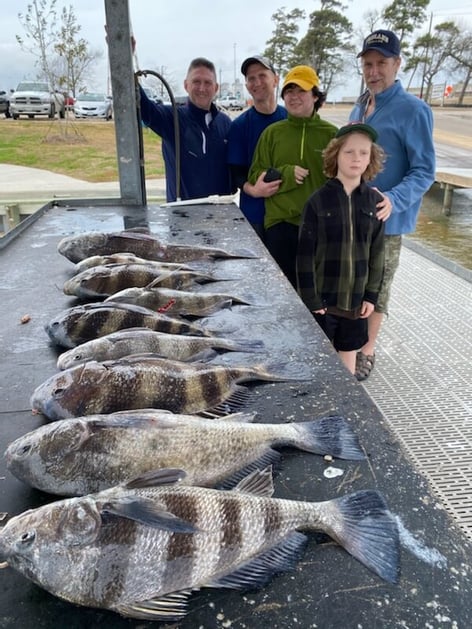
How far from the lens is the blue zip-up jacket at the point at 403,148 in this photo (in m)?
4.15

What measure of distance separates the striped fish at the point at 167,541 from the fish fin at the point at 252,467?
160 mm

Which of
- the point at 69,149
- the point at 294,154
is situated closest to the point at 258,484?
the point at 294,154

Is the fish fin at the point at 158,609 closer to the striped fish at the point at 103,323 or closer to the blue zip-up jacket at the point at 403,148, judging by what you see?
the striped fish at the point at 103,323

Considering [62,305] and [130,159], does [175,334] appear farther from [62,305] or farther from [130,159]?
[130,159]

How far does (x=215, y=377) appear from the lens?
211 cm

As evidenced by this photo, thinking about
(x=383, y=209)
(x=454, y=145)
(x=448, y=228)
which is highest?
(x=383, y=209)

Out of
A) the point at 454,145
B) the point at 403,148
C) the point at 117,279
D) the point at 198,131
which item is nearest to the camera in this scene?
the point at 117,279

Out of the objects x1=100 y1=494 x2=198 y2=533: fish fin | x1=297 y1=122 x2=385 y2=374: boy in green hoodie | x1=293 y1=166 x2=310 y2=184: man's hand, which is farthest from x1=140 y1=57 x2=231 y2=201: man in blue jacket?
x1=100 y1=494 x2=198 y2=533: fish fin

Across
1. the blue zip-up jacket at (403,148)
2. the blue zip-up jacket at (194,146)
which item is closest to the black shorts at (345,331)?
the blue zip-up jacket at (403,148)

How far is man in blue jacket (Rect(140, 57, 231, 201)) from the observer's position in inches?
228

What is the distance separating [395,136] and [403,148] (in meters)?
0.12

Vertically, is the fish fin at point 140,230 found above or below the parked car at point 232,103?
above

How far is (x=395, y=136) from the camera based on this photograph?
13.9 feet

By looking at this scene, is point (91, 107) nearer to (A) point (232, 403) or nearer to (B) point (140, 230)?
(B) point (140, 230)
